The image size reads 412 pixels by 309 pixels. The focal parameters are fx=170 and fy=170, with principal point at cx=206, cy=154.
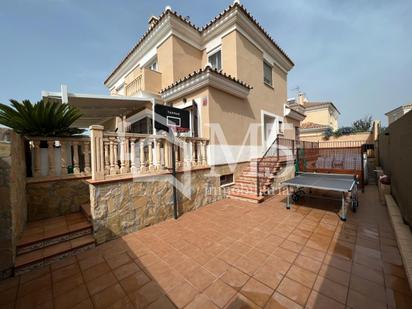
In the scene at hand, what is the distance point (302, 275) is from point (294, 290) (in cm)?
38

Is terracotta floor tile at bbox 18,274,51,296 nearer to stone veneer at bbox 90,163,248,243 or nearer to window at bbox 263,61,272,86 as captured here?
stone veneer at bbox 90,163,248,243

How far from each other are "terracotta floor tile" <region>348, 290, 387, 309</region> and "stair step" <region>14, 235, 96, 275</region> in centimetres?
443

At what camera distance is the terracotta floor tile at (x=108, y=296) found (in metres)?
2.21

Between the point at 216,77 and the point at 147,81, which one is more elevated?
the point at 147,81

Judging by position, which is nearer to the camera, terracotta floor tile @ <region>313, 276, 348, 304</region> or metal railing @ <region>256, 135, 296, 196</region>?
terracotta floor tile @ <region>313, 276, 348, 304</region>

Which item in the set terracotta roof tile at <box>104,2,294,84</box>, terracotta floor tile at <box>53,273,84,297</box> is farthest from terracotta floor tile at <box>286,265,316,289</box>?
terracotta roof tile at <box>104,2,294,84</box>

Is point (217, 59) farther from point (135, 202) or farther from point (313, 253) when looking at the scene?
point (313, 253)

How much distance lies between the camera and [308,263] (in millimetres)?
2838

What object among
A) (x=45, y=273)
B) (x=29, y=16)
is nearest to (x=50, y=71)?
(x=29, y=16)

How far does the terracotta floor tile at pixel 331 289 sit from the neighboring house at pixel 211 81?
15.0 ft

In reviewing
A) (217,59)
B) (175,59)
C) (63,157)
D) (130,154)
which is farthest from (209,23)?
(63,157)

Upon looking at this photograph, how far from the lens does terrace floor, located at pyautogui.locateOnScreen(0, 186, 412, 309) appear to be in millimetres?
2209

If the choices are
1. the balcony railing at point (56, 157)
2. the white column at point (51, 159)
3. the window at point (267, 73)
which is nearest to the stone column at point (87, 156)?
the balcony railing at point (56, 157)

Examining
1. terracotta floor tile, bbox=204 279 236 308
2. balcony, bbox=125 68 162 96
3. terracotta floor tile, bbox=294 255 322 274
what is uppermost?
balcony, bbox=125 68 162 96
